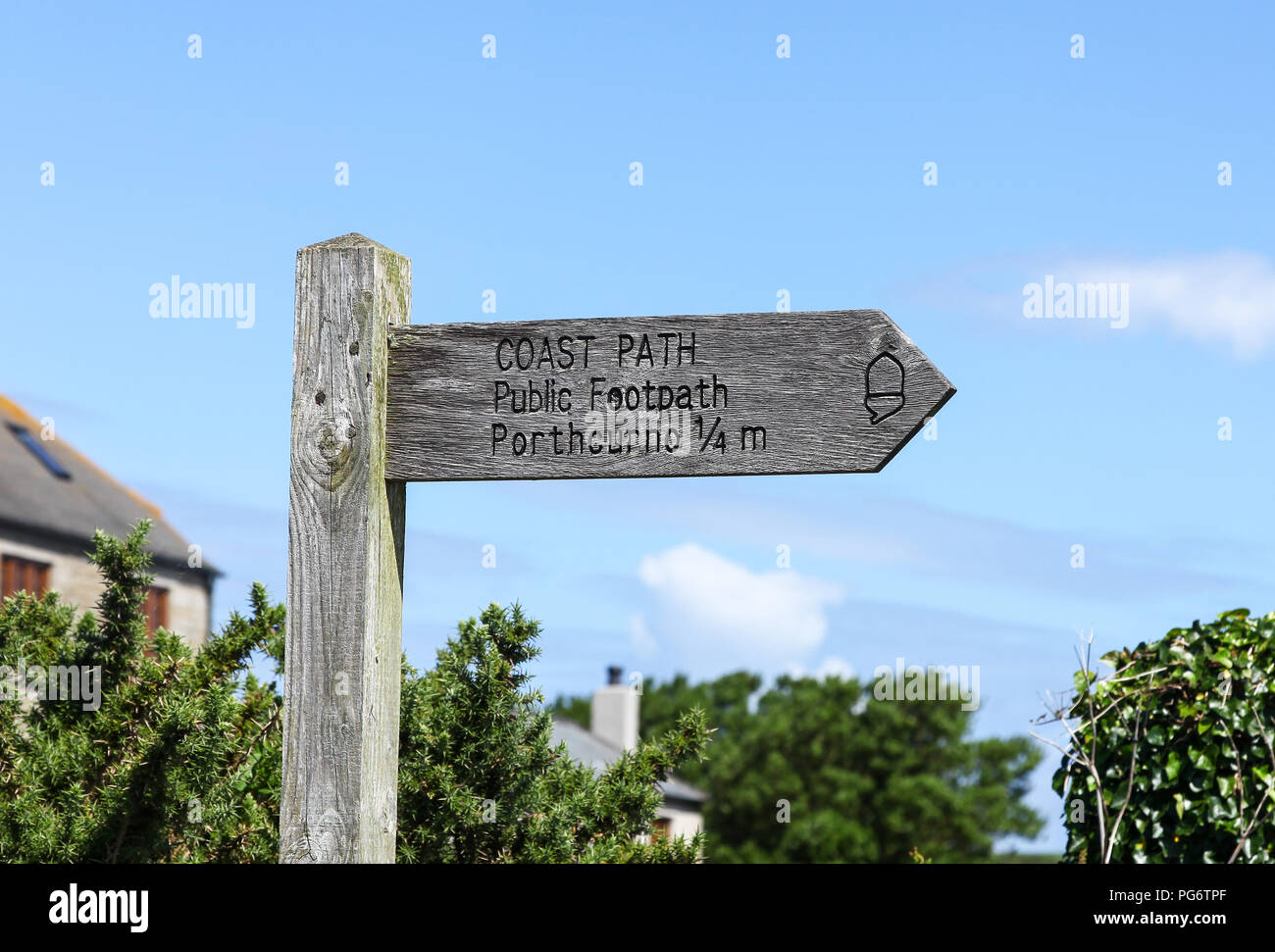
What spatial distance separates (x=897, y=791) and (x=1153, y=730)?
4002 cm

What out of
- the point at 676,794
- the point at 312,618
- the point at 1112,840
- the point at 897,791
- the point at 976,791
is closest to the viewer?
the point at 312,618

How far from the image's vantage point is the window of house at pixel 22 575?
1063 inches

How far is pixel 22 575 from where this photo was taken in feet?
90.5

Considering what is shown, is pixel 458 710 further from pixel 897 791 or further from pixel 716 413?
pixel 897 791

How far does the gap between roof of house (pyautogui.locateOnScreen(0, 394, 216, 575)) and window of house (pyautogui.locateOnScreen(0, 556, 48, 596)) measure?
71 cm

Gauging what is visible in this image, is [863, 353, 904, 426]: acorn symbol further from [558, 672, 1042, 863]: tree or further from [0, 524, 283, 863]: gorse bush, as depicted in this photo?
[558, 672, 1042, 863]: tree

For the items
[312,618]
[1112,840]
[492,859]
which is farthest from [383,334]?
[1112,840]

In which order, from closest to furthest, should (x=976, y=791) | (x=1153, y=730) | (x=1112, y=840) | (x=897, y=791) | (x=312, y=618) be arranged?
(x=312, y=618)
(x=1112, y=840)
(x=1153, y=730)
(x=897, y=791)
(x=976, y=791)

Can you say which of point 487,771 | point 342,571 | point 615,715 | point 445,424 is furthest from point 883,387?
point 615,715

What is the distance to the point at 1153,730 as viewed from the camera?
226 inches

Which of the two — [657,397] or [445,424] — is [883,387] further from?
[445,424]

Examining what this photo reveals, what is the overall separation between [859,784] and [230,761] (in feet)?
136

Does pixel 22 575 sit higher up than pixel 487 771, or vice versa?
pixel 22 575

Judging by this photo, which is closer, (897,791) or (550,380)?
(550,380)
